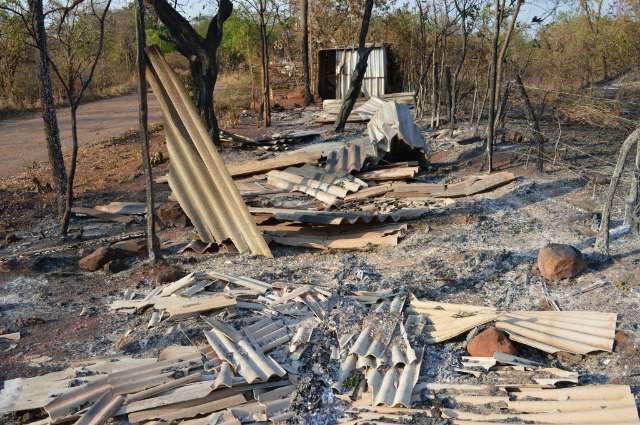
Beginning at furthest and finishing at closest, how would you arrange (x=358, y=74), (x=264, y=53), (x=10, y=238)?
(x=264, y=53) → (x=358, y=74) → (x=10, y=238)

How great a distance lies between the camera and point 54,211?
381 inches

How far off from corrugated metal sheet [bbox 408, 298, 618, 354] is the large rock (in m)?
0.78

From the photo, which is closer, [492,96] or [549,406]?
[549,406]

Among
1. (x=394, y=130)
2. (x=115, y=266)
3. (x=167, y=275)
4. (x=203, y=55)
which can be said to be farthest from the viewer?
(x=203, y=55)

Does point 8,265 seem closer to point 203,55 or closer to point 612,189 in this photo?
point 612,189

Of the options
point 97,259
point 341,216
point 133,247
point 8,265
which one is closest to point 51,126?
point 8,265

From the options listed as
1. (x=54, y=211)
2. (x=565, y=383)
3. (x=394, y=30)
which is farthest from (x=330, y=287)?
(x=394, y=30)

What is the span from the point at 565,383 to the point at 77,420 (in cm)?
336

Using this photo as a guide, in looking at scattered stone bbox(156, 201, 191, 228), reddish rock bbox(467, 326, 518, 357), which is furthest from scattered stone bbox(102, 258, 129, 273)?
reddish rock bbox(467, 326, 518, 357)

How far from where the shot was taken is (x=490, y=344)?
4.74m

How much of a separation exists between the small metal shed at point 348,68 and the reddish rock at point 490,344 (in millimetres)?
16708

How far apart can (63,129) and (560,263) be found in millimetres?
17259

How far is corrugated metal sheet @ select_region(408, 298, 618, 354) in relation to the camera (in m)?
4.76

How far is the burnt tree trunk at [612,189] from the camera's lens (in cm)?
602
